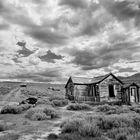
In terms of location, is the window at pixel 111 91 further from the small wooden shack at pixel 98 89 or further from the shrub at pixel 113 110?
the shrub at pixel 113 110

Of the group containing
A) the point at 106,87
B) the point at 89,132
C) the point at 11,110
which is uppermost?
the point at 106,87

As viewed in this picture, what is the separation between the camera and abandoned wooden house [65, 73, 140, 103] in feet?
72.5

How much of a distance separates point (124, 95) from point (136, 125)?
52.0ft

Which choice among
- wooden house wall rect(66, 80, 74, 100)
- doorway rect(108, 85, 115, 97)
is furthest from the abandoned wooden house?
wooden house wall rect(66, 80, 74, 100)

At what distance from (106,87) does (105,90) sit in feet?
1.46


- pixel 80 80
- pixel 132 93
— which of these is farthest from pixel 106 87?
pixel 80 80

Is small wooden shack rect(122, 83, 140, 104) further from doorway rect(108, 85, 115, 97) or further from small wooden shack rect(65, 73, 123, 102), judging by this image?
doorway rect(108, 85, 115, 97)

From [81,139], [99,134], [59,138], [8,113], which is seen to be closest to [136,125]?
[99,134]

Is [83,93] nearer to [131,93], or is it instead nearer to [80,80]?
Result: [80,80]

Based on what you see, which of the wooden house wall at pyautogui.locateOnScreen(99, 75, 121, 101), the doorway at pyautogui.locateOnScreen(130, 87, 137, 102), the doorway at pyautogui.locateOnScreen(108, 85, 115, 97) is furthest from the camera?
the doorway at pyautogui.locateOnScreen(108, 85, 115, 97)

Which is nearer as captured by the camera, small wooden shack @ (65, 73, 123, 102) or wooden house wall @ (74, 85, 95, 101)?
small wooden shack @ (65, 73, 123, 102)

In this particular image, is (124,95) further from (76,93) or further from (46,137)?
(46,137)

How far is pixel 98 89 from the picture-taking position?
22.0m

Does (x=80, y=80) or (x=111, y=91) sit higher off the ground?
(x=80, y=80)
